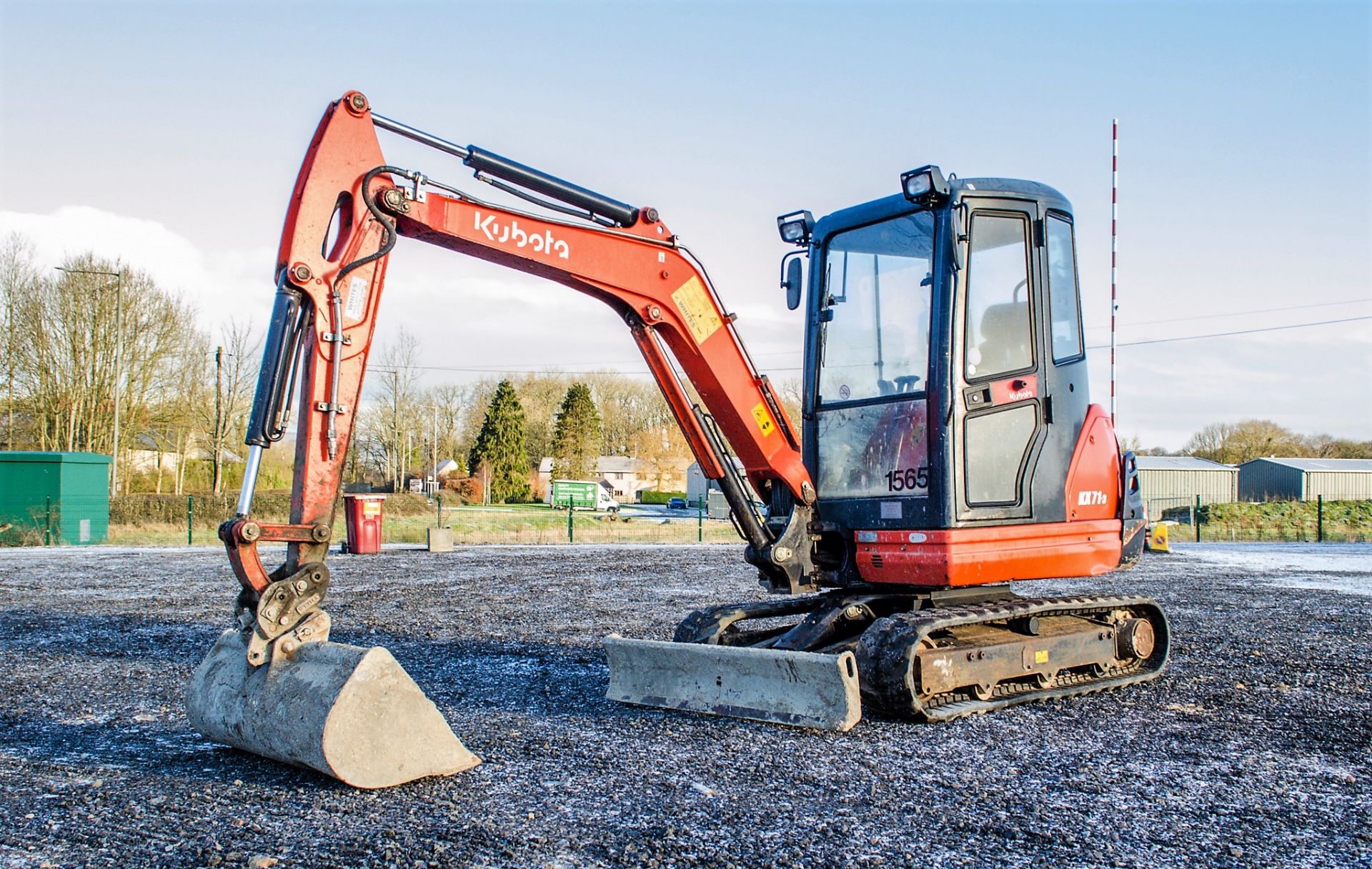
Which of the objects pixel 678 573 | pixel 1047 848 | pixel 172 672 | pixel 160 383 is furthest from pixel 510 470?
pixel 1047 848

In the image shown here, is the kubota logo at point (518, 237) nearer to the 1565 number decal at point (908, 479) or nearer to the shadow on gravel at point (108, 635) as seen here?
the 1565 number decal at point (908, 479)

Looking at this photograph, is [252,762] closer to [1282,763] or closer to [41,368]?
[1282,763]

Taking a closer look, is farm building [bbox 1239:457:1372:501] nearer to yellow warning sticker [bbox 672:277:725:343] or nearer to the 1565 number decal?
the 1565 number decal

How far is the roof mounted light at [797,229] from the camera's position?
23.8ft

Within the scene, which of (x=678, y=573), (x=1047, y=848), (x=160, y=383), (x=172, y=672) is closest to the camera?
(x=1047, y=848)


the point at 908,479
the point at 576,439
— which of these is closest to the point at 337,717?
the point at 908,479

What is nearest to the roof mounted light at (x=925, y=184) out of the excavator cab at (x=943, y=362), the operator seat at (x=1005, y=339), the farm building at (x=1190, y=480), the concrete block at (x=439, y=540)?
the excavator cab at (x=943, y=362)

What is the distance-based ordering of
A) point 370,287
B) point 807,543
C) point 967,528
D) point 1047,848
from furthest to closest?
point 807,543 < point 967,528 < point 370,287 < point 1047,848

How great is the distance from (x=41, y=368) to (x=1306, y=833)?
124 ft

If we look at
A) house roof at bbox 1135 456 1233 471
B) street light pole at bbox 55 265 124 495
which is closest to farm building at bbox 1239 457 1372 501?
house roof at bbox 1135 456 1233 471

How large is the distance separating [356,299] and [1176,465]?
53.7m

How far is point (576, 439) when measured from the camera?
238 ft

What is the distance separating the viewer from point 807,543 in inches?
267

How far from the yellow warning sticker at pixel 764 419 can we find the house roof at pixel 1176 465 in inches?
1890
